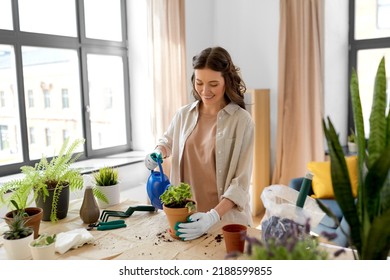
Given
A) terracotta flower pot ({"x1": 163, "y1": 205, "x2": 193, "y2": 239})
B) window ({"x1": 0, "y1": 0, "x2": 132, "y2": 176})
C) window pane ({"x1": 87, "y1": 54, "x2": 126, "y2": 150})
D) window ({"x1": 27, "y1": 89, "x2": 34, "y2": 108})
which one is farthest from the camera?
window pane ({"x1": 87, "y1": 54, "x2": 126, "y2": 150})

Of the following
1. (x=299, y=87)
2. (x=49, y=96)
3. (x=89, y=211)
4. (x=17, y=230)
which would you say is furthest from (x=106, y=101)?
(x=17, y=230)

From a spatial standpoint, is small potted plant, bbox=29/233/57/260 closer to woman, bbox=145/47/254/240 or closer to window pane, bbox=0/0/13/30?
woman, bbox=145/47/254/240

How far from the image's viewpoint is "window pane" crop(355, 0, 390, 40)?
4160 mm

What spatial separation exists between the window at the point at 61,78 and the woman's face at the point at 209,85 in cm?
199

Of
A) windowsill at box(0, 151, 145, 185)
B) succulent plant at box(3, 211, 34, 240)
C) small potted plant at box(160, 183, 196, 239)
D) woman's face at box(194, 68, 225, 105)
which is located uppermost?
woman's face at box(194, 68, 225, 105)

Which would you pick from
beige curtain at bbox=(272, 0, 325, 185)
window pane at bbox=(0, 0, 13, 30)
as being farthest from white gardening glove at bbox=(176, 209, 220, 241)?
beige curtain at bbox=(272, 0, 325, 185)

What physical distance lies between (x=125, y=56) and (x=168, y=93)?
2.33ft

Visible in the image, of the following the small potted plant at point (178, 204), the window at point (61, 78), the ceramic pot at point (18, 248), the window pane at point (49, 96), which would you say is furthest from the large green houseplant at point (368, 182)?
the window at point (61, 78)

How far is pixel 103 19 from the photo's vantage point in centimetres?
394

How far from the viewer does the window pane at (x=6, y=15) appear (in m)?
3.11

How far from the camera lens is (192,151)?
2.04m

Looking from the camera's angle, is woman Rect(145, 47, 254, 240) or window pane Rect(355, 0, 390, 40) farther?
window pane Rect(355, 0, 390, 40)

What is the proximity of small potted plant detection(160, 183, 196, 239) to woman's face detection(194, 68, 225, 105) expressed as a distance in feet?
2.02

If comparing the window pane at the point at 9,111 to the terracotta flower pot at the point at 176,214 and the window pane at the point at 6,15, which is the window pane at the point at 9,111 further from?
the terracotta flower pot at the point at 176,214
